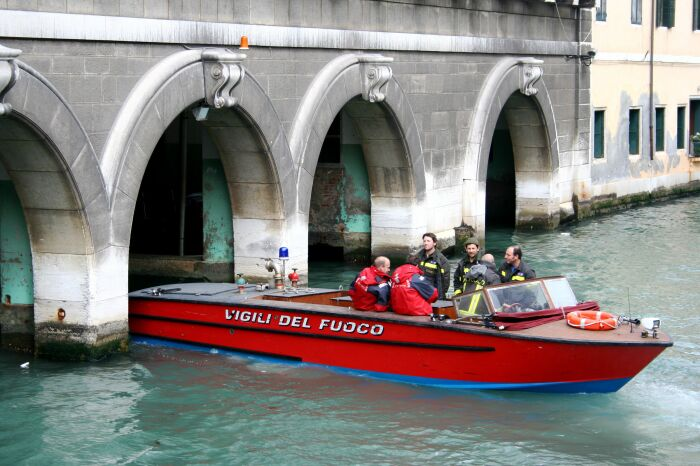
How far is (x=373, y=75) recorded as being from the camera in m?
21.1

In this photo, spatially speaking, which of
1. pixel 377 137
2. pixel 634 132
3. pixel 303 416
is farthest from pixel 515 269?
pixel 634 132

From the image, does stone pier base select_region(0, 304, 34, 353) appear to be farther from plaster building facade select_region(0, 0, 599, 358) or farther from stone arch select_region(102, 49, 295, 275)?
stone arch select_region(102, 49, 295, 275)

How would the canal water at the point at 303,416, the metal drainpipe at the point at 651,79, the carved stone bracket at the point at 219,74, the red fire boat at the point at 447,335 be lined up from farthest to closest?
1. the metal drainpipe at the point at 651,79
2. the carved stone bracket at the point at 219,74
3. the red fire boat at the point at 447,335
4. the canal water at the point at 303,416

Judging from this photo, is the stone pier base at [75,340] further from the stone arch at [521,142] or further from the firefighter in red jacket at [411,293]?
the stone arch at [521,142]

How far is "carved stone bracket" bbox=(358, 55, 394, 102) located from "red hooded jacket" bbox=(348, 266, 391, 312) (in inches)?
234

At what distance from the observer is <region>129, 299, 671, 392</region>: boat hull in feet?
47.7

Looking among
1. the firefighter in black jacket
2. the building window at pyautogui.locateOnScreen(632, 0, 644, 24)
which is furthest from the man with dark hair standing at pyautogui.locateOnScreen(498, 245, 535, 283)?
the building window at pyautogui.locateOnScreen(632, 0, 644, 24)

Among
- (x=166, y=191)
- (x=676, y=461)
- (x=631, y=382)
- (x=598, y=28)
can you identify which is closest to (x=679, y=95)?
(x=598, y=28)

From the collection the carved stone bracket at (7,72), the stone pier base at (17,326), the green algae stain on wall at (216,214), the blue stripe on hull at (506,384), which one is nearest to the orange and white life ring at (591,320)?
the blue stripe on hull at (506,384)

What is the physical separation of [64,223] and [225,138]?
375cm

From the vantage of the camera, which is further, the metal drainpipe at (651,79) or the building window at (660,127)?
the building window at (660,127)

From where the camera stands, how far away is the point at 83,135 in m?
15.5

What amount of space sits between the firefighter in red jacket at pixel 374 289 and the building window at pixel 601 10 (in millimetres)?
16853

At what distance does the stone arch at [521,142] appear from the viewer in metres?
25.3
